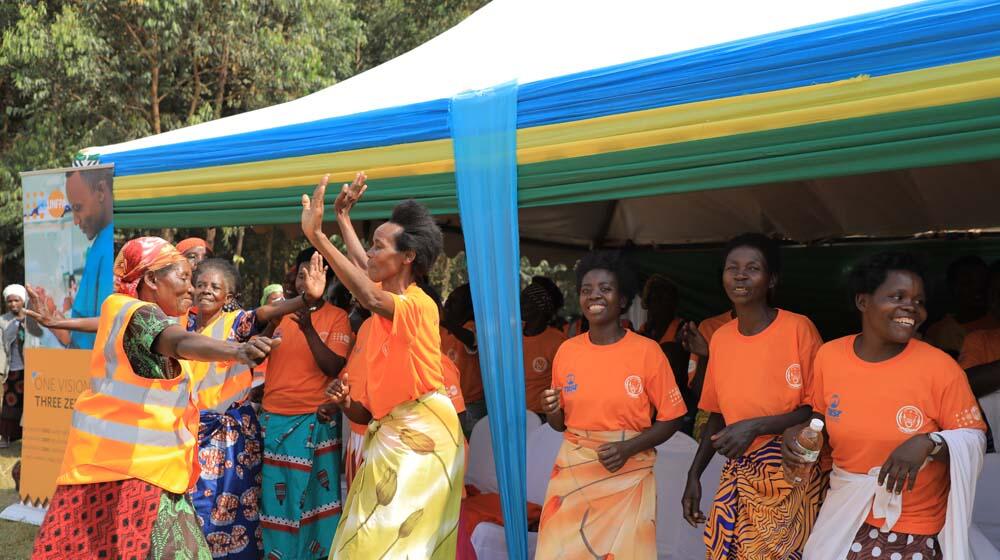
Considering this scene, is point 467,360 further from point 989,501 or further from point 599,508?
point 989,501

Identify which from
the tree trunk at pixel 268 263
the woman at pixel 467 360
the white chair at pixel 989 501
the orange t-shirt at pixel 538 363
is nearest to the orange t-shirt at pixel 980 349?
the white chair at pixel 989 501

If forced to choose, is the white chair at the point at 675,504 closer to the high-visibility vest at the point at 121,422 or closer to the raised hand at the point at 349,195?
the raised hand at the point at 349,195

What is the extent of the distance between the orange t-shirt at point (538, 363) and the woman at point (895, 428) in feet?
8.70

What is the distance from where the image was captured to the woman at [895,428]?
9.52 feet

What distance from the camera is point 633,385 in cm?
365

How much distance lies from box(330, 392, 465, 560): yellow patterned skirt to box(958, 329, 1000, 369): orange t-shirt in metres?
2.52

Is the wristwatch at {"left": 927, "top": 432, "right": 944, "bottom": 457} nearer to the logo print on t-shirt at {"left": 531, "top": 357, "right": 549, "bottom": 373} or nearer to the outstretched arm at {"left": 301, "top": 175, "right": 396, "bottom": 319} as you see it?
the outstretched arm at {"left": 301, "top": 175, "right": 396, "bottom": 319}

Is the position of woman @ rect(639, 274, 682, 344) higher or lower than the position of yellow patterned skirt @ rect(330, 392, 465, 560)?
higher

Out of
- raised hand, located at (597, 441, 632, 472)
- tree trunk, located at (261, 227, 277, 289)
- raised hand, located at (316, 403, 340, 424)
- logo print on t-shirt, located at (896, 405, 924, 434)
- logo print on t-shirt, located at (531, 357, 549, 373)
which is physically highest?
tree trunk, located at (261, 227, 277, 289)

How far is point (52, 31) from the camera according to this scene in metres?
11.7

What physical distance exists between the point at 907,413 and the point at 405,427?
1.84 metres

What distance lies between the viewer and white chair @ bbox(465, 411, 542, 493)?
17.5 ft

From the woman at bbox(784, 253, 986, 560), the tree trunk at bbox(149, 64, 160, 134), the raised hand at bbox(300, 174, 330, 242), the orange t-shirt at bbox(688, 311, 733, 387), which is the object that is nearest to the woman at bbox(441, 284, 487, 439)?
the orange t-shirt at bbox(688, 311, 733, 387)

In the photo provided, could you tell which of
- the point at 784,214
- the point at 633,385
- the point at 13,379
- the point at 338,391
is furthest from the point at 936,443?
the point at 13,379
